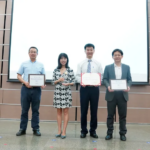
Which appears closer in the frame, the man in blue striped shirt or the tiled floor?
the tiled floor

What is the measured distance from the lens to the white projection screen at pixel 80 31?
289cm

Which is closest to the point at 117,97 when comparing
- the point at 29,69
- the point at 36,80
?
the point at 36,80

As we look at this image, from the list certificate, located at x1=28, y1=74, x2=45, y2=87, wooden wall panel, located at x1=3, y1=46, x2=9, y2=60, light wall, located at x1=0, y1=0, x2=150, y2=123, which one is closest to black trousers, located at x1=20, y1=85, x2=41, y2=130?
certificate, located at x1=28, y1=74, x2=45, y2=87

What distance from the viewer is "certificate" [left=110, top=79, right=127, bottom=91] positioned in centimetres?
190

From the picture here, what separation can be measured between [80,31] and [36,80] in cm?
144

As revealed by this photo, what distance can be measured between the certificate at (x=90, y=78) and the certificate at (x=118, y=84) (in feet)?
0.57

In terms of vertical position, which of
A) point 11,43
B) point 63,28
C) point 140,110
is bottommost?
point 140,110

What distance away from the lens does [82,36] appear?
9.56 feet

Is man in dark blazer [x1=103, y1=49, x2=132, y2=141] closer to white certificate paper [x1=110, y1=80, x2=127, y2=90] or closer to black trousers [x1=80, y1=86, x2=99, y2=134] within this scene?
white certificate paper [x1=110, y1=80, x2=127, y2=90]

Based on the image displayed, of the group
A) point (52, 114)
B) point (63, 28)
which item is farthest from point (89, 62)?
point (52, 114)

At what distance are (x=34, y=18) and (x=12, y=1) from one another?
0.58 m

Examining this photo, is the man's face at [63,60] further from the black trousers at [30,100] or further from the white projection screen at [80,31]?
the white projection screen at [80,31]

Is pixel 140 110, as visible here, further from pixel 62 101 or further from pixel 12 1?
pixel 12 1

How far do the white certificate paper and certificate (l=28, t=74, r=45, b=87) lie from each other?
3.13 ft
